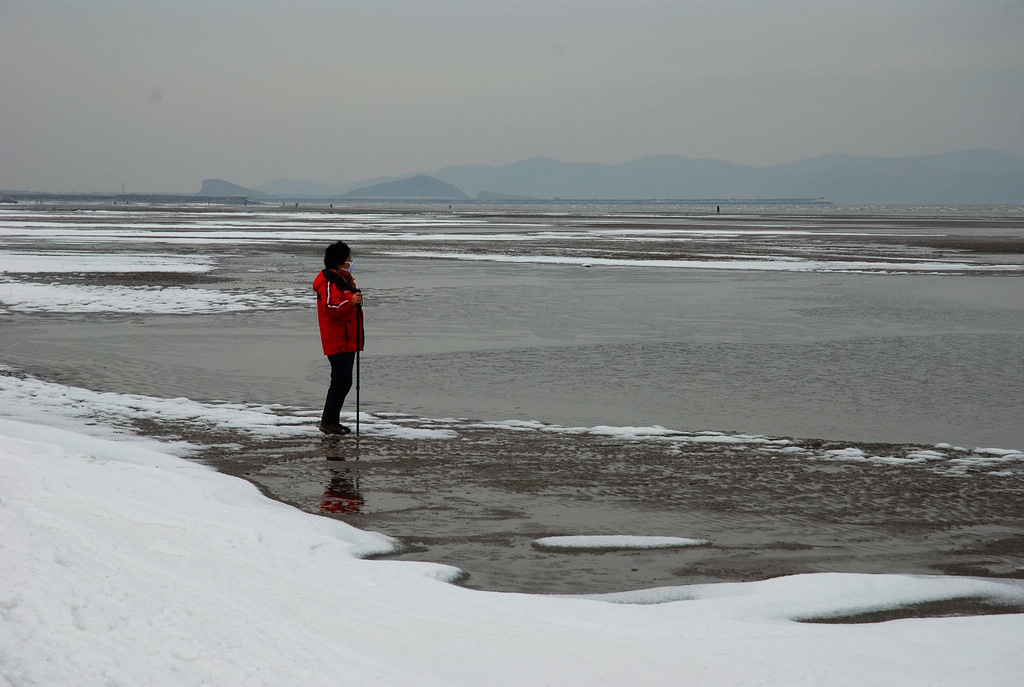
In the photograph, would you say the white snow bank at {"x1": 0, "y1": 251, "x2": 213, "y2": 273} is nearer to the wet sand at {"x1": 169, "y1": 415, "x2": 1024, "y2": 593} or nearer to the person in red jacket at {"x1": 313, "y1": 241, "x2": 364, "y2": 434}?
the person in red jacket at {"x1": 313, "y1": 241, "x2": 364, "y2": 434}

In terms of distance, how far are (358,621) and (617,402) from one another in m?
6.62

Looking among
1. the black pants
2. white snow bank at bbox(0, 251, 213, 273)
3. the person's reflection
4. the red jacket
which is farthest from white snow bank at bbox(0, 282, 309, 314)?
the person's reflection

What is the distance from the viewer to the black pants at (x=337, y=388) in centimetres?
898

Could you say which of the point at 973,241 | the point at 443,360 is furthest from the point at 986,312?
the point at 973,241

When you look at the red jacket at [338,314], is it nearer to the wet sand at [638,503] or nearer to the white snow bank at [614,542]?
the wet sand at [638,503]

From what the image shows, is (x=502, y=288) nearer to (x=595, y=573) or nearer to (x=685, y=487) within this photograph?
(x=685, y=487)

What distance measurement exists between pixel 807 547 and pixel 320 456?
3840 mm

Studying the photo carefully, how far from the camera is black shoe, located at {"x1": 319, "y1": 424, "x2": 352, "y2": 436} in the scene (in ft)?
28.9

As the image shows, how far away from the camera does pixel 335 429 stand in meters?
8.85

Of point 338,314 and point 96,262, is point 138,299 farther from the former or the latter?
point 338,314

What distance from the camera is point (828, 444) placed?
332 inches

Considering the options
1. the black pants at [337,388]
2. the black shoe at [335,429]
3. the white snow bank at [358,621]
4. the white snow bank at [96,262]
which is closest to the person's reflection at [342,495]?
the white snow bank at [358,621]

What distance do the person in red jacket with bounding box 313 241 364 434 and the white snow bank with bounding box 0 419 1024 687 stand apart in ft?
11.7

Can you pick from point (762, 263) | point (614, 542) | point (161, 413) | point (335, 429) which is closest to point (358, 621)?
point (614, 542)
